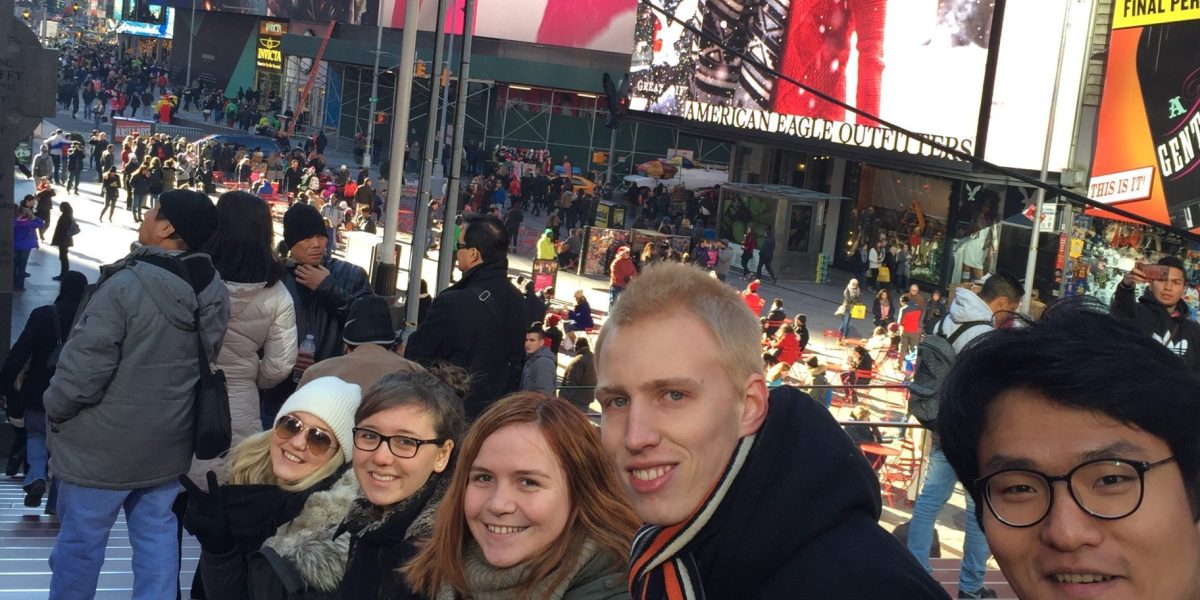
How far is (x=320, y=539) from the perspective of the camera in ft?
13.4

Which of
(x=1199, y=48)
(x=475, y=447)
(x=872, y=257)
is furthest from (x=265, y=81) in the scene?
(x=475, y=447)

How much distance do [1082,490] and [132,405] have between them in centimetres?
423

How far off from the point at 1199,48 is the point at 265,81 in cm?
6244

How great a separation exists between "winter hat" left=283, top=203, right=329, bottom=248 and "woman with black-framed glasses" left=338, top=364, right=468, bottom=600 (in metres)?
3.11

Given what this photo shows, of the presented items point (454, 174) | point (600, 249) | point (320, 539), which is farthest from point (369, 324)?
point (600, 249)

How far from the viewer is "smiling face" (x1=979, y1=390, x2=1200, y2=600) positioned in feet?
6.16

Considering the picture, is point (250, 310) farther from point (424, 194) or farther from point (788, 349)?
point (424, 194)

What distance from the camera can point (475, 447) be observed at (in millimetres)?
3320

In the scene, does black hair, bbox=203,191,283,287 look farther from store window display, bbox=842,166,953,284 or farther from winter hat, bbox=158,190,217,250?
store window display, bbox=842,166,953,284

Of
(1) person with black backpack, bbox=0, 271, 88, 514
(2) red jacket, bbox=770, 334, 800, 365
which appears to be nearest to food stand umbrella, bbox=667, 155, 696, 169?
(2) red jacket, bbox=770, 334, 800, 365

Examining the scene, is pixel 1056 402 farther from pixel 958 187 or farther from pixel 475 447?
pixel 958 187

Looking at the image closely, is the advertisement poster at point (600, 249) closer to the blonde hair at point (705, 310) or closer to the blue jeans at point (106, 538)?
the blue jeans at point (106, 538)

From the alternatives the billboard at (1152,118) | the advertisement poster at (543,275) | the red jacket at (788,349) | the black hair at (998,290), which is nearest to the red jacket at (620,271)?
the advertisement poster at (543,275)

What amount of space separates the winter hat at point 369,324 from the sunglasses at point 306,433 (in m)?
1.50
